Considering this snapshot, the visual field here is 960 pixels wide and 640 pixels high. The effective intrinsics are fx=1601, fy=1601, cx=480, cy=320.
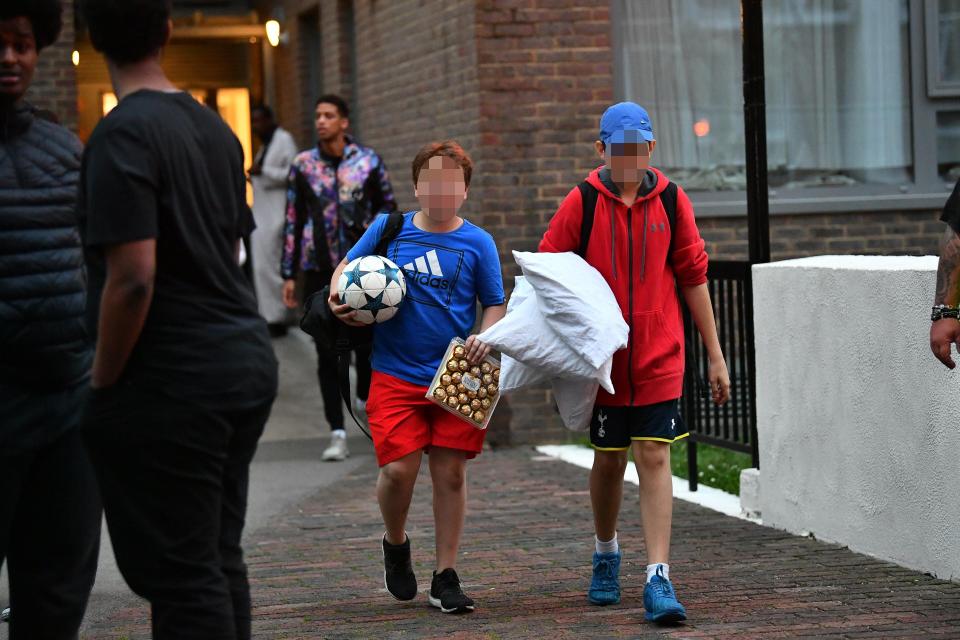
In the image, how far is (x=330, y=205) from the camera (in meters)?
10.1

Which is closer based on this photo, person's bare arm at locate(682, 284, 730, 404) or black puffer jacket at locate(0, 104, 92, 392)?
black puffer jacket at locate(0, 104, 92, 392)

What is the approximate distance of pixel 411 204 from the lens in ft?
42.0

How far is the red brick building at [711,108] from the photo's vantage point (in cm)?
1049

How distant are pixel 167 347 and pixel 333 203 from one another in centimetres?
654

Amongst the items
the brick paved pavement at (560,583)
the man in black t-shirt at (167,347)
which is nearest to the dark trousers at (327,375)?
the brick paved pavement at (560,583)

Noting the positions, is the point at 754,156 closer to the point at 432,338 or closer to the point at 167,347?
the point at 432,338

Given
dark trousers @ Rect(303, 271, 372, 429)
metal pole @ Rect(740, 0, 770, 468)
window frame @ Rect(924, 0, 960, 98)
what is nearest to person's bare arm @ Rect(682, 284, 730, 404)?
metal pole @ Rect(740, 0, 770, 468)

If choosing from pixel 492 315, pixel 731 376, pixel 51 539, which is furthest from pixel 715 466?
pixel 51 539

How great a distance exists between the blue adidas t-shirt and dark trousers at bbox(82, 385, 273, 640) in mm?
2236

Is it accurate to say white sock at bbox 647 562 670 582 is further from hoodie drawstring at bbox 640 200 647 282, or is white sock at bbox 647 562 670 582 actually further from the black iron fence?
the black iron fence

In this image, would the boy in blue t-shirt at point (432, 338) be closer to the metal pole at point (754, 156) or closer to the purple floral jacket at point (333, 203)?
the metal pole at point (754, 156)

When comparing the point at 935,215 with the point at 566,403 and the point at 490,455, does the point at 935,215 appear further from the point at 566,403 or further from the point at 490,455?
the point at 566,403

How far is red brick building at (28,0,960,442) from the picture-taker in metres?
10.5

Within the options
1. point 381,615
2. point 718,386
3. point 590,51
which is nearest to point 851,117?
point 590,51
